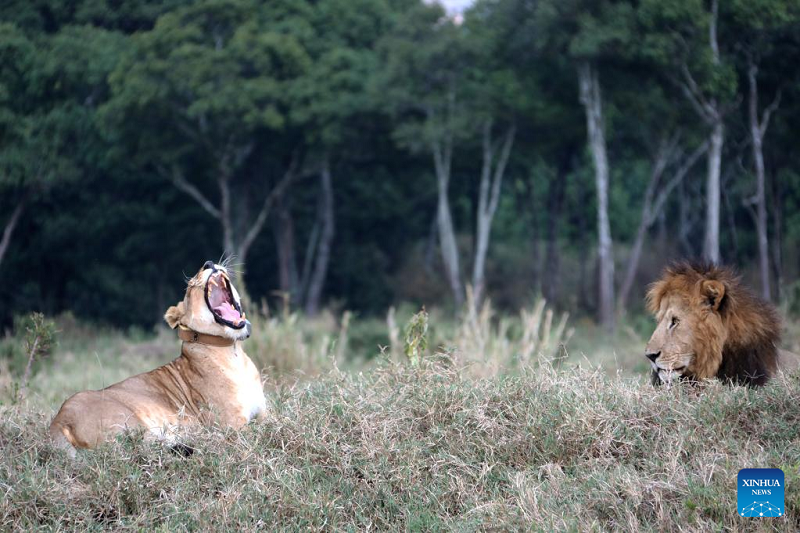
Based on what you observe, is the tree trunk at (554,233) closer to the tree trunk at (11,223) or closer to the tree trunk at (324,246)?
the tree trunk at (324,246)

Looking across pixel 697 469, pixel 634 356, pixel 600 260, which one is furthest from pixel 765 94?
pixel 697 469

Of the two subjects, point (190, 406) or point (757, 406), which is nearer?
point (757, 406)

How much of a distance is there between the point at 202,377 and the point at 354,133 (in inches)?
758

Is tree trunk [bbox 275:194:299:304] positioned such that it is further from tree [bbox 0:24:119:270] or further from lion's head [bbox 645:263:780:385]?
lion's head [bbox 645:263:780:385]

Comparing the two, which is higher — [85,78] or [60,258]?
[85,78]

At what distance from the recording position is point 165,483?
4.97 meters

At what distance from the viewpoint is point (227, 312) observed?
19.6ft

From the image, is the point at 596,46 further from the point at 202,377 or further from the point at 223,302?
the point at 202,377

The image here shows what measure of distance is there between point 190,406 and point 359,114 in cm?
1931

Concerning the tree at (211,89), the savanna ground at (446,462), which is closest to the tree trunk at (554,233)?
the tree at (211,89)

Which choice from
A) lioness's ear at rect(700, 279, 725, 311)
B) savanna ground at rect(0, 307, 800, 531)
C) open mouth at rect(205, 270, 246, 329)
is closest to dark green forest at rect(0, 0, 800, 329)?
open mouth at rect(205, 270, 246, 329)

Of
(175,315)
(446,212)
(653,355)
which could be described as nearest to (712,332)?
(653,355)

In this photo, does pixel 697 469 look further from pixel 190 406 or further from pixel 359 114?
pixel 359 114

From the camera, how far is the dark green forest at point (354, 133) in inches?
762
